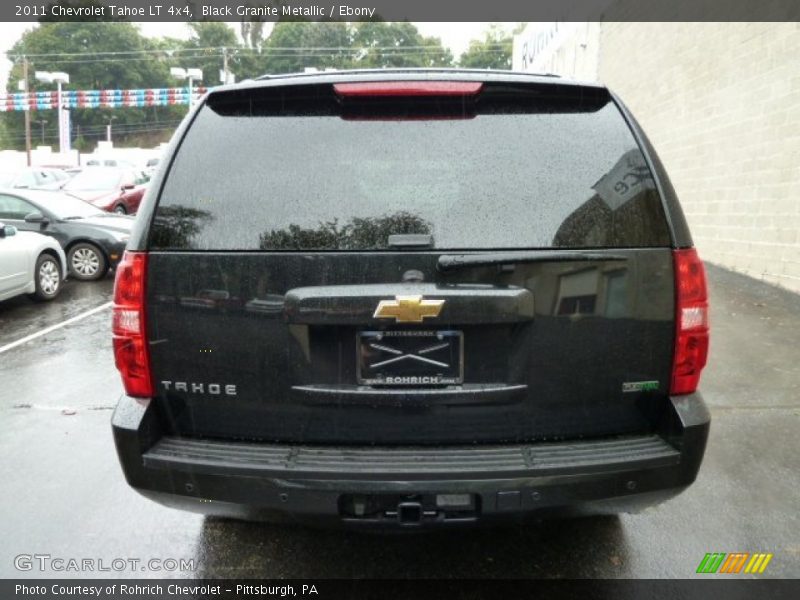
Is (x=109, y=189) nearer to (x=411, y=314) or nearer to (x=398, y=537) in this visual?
(x=398, y=537)

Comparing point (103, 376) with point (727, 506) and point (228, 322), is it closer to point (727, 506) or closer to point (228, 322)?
point (228, 322)

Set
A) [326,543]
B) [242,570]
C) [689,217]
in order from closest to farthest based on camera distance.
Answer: [242,570], [326,543], [689,217]

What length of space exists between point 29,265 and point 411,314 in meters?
7.62

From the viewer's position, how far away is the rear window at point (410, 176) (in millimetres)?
2170

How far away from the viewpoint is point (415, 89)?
7.48 feet

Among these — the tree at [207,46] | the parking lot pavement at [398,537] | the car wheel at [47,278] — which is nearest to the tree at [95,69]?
the tree at [207,46]

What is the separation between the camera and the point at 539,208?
2186mm

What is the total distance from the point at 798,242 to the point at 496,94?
7077 mm

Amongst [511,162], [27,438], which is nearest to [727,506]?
[511,162]

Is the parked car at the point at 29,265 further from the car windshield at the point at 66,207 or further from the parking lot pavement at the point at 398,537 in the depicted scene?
the parking lot pavement at the point at 398,537

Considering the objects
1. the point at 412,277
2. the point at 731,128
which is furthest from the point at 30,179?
the point at 412,277

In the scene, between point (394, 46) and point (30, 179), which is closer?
point (30, 179)

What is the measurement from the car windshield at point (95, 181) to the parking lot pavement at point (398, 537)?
495 inches

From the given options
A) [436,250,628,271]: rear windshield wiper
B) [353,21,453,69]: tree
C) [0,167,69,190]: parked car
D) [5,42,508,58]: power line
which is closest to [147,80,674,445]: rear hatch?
[436,250,628,271]: rear windshield wiper
